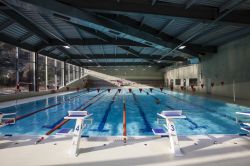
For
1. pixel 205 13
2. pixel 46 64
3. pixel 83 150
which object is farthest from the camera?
pixel 46 64

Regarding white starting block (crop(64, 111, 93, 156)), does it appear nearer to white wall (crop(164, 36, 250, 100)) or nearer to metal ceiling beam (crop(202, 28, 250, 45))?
metal ceiling beam (crop(202, 28, 250, 45))

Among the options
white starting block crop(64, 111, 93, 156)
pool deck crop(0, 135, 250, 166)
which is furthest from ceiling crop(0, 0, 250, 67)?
pool deck crop(0, 135, 250, 166)

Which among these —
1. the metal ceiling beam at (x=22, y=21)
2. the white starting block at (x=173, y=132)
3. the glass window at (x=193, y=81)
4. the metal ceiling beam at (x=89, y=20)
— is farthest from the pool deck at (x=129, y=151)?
the glass window at (x=193, y=81)

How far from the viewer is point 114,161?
3.39 meters

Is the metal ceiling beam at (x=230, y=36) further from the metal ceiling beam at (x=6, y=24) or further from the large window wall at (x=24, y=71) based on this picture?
the large window wall at (x=24, y=71)

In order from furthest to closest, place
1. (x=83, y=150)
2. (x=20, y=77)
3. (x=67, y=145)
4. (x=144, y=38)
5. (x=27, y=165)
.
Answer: (x=20, y=77), (x=144, y=38), (x=67, y=145), (x=83, y=150), (x=27, y=165)

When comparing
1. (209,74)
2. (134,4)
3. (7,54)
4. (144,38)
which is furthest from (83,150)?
(209,74)

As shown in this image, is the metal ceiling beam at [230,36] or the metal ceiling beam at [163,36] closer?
the metal ceiling beam at [163,36]

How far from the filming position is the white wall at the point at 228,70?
528 inches

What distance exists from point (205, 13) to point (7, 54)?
501 inches

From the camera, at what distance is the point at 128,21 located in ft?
35.0

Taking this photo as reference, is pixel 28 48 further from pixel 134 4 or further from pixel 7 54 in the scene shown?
pixel 134 4

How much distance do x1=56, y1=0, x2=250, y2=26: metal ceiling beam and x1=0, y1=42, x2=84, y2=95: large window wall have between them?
8263mm

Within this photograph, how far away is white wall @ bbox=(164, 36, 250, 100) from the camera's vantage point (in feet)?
44.0
